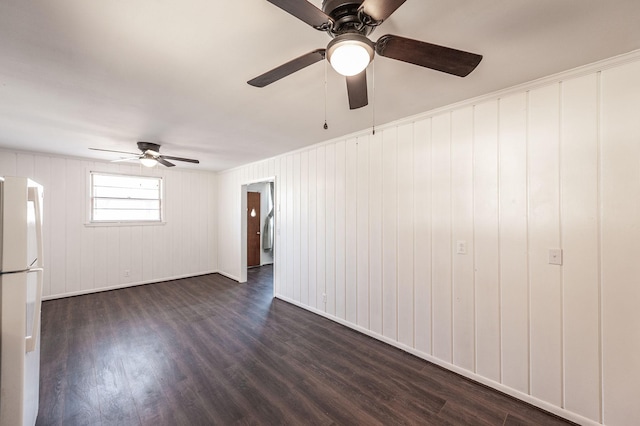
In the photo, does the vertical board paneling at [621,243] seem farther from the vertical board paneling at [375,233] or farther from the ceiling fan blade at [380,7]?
the ceiling fan blade at [380,7]

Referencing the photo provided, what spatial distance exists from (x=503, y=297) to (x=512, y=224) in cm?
63

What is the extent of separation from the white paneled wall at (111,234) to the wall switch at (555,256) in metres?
6.37

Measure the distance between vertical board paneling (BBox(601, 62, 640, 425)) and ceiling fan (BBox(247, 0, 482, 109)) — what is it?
1.32 meters

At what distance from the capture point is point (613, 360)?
68.0 inches

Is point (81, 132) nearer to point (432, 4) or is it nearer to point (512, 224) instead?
point (432, 4)

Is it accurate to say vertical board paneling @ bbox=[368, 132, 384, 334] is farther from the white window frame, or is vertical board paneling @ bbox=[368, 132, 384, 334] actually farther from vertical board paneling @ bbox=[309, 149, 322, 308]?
the white window frame

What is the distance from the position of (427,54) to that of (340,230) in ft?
8.08

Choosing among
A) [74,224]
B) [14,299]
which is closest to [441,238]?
[14,299]

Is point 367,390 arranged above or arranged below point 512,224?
below

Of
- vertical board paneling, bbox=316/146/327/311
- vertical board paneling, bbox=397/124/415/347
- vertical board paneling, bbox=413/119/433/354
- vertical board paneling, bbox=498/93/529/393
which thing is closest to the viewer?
vertical board paneling, bbox=498/93/529/393

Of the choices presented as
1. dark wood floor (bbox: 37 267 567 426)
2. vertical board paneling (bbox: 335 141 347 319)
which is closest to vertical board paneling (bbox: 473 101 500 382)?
dark wood floor (bbox: 37 267 567 426)

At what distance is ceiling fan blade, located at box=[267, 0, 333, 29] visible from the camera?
942 millimetres

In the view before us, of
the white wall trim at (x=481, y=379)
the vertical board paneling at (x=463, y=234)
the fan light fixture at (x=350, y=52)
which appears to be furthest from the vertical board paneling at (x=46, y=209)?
the vertical board paneling at (x=463, y=234)

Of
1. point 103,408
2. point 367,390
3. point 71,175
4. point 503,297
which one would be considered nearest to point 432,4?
point 503,297
